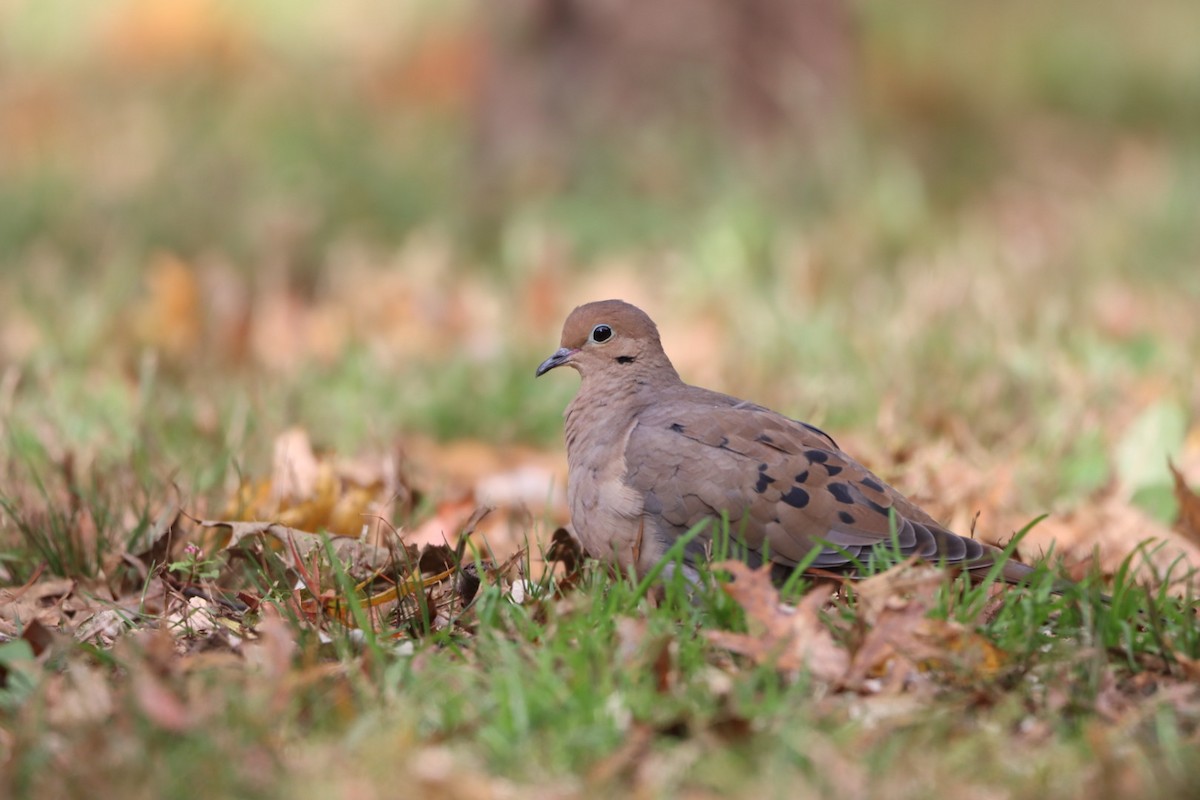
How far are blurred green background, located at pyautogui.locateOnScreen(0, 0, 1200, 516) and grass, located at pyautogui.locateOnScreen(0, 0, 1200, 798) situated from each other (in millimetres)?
33

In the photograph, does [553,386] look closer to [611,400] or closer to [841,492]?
[611,400]

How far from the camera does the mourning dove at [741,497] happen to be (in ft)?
11.1

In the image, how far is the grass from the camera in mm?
2566

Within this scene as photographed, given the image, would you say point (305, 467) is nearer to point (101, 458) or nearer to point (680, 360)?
point (101, 458)

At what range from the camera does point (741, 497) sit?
345 cm

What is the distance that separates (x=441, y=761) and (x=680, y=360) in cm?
411

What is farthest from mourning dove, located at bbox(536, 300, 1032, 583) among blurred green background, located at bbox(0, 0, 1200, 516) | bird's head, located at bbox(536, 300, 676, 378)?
blurred green background, located at bbox(0, 0, 1200, 516)

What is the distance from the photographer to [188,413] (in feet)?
17.4

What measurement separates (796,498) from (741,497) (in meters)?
0.12

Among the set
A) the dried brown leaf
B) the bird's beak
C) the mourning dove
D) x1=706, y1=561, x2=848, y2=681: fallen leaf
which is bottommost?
the dried brown leaf

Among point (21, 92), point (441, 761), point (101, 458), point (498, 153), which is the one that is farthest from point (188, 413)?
point (21, 92)

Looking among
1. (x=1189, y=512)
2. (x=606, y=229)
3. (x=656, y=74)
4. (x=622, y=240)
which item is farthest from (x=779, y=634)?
(x=656, y=74)

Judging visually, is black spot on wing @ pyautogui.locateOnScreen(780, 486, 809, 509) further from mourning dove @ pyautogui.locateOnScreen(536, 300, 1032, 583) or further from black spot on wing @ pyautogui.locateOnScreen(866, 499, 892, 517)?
black spot on wing @ pyautogui.locateOnScreen(866, 499, 892, 517)

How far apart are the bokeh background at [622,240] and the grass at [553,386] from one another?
3 cm
